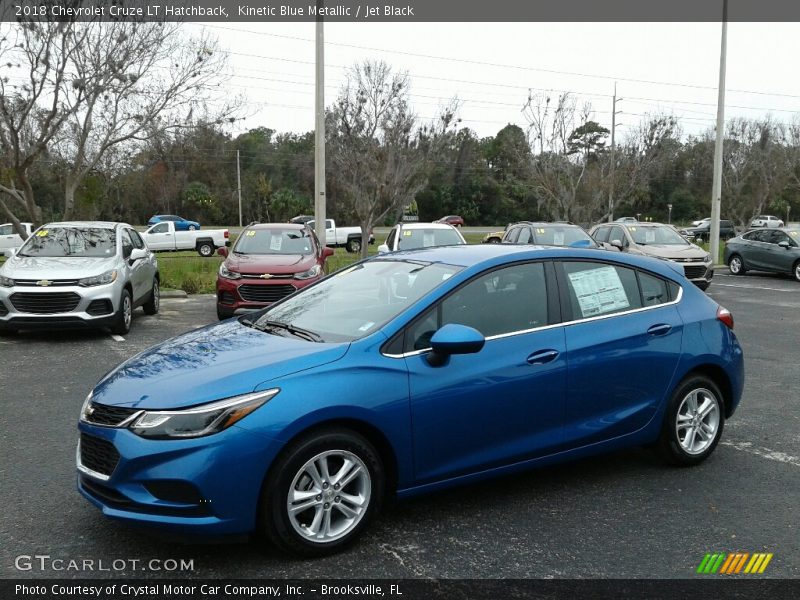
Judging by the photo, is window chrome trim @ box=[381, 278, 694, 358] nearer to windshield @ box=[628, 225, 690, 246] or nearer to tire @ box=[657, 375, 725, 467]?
tire @ box=[657, 375, 725, 467]

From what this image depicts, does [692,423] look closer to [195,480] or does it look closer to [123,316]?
A: [195,480]

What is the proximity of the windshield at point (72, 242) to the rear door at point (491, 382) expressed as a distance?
827 centimetres

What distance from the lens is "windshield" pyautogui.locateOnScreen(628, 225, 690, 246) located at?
60.4ft

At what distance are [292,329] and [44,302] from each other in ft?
22.7

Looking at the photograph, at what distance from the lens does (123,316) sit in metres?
10.7

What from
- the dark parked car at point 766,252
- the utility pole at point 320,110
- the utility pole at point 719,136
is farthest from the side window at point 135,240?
the utility pole at point 719,136

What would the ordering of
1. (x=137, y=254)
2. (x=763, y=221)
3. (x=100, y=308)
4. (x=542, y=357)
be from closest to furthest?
(x=542, y=357) < (x=100, y=308) < (x=137, y=254) < (x=763, y=221)

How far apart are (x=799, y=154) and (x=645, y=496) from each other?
51285 millimetres

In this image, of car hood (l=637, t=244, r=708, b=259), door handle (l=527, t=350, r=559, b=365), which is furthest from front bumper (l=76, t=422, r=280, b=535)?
car hood (l=637, t=244, r=708, b=259)

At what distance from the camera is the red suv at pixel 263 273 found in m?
11.8

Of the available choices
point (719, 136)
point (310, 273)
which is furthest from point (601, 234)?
point (310, 273)

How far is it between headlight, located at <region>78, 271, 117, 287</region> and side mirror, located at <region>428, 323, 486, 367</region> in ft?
24.9

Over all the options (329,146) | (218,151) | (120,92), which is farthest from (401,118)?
(218,151)

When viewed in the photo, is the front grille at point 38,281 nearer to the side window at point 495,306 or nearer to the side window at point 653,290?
the side window at point 495,306
